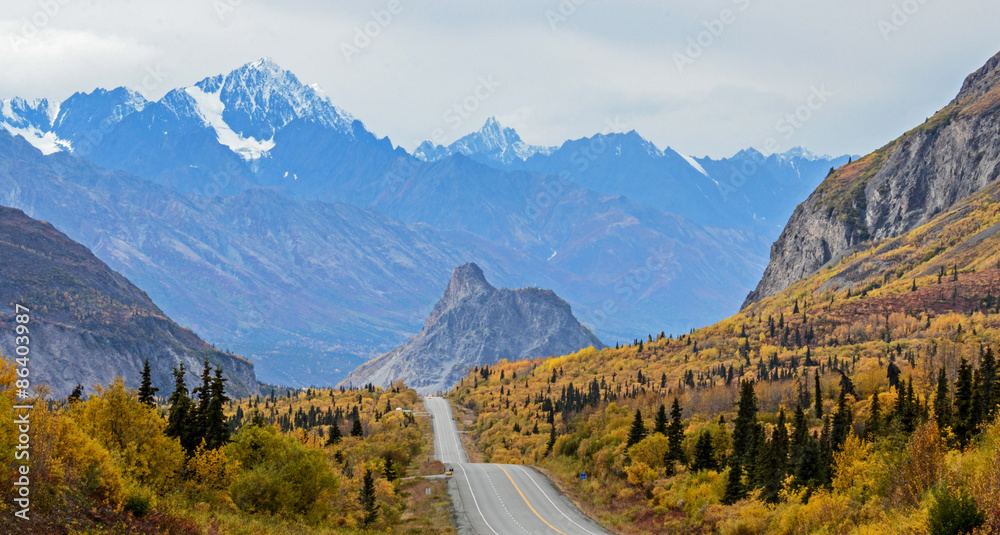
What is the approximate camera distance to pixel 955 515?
39.9m

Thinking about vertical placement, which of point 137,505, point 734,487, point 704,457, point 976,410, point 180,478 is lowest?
point 734,487

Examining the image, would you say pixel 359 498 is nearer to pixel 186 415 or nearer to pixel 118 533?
pixel 186 415

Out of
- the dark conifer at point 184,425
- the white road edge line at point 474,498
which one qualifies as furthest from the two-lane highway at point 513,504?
the dark conifer at point 184,425

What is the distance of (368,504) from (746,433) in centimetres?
3497

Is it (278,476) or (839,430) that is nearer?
(278,476)

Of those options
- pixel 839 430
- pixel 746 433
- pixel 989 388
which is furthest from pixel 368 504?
pixel 989 388

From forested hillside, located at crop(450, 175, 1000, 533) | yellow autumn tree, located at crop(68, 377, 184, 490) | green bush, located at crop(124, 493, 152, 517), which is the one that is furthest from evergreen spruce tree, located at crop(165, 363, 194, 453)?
forested hillside, located at crop(450, 175, 1000, 533)

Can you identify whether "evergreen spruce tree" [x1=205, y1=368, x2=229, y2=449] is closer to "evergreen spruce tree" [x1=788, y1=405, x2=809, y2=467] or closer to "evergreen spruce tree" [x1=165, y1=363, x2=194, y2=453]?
"evergreen spruce tree" [x1=165, y1=363, x2=194, y2=453]

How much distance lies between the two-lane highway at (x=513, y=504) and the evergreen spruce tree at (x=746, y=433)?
545 inches

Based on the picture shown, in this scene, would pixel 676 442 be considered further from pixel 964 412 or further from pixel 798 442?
pixel 964 412

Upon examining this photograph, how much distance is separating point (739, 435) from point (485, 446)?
80.6 metres

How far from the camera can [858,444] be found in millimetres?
68688

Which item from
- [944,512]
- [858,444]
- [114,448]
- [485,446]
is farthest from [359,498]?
[485,446]

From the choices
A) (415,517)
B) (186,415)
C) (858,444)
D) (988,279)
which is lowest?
(415,517)
